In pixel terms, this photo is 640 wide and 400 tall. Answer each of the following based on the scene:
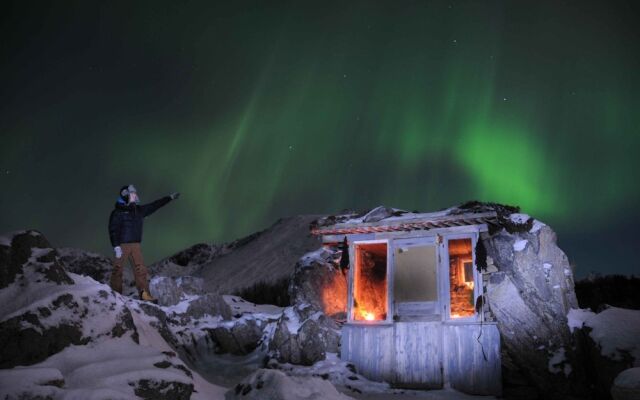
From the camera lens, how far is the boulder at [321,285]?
2200 cm

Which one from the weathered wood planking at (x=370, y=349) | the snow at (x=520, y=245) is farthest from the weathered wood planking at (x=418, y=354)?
the snow at (x=520, y=245)

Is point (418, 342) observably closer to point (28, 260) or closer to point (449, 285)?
point (449, 285)

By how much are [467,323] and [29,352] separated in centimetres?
1116

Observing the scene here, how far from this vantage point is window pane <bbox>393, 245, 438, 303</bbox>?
69.1 ft

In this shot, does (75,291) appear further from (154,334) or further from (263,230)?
(263,230)

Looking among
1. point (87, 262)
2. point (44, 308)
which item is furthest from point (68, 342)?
point (87, 262)

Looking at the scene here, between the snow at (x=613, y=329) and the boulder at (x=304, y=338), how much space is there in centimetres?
711

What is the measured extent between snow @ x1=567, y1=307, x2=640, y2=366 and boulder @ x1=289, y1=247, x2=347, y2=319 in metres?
10.2

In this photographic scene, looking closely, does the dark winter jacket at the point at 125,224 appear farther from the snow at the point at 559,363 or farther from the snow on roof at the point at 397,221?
the snow at the point at 559,363

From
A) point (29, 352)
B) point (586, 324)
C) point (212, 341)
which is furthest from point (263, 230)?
point (29, 352)

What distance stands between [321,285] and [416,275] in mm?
4283

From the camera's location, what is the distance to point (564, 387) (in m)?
12.7

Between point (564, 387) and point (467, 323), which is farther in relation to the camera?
point (467, 323)

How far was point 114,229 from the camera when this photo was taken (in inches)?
492
